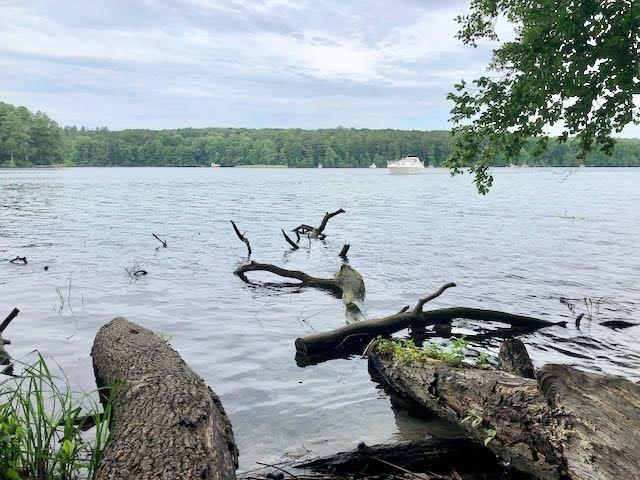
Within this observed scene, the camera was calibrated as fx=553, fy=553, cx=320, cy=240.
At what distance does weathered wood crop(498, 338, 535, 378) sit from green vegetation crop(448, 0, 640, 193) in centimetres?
402

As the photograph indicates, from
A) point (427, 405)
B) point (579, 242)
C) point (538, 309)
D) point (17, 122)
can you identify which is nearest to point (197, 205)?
point (579, 242)

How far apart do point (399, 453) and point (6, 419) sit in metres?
3.44

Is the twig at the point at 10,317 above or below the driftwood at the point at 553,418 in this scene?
below

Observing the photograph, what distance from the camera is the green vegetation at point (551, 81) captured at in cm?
772

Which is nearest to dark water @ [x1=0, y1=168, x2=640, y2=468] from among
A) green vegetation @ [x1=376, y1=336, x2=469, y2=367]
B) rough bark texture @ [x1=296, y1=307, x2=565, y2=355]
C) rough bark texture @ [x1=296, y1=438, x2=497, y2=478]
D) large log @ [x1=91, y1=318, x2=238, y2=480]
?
rough bark texture @ [x1=296, y1=307, x2=565, y2=355]

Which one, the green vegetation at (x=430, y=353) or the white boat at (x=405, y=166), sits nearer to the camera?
the green vegetation at (x=430, y=353)

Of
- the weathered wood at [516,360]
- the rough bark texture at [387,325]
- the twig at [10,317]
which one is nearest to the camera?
the weathered wood at [516,360]

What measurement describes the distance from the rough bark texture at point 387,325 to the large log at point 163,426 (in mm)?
3137

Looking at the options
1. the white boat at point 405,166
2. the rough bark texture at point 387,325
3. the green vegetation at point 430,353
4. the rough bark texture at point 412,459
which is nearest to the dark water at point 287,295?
the rough bark texture at point 387,325

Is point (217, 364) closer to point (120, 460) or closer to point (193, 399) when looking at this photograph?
point (193, 399)

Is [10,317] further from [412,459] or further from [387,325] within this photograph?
[412,459]

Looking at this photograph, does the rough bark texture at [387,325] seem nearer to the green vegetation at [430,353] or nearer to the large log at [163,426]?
the green vegetation at [430,353]

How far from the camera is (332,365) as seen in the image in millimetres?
9117

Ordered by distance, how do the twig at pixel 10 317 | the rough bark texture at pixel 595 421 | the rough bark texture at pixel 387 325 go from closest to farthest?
the rough bark texture at pixel 595 421
the twig at pixel 10 317
the rough bark texture at pixel 387 325
